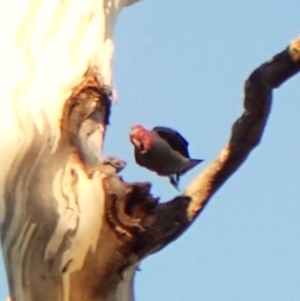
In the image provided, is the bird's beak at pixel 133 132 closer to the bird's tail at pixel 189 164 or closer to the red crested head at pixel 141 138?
the red crested head at pixel 141 138

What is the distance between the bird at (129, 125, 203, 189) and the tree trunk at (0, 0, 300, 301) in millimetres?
246

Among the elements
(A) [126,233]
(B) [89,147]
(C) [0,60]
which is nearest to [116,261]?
(A) [126,233]

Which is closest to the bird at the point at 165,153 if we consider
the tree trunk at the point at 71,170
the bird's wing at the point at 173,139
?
the bird's wing at the point at 173,139

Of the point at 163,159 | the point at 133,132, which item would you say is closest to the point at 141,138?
the point at 133,132

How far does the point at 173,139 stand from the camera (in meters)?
1.61

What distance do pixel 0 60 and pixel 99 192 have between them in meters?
0.20

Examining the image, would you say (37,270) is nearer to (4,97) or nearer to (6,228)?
(6,228)

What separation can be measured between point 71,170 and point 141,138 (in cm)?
48

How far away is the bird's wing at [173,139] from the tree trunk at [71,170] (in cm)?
25

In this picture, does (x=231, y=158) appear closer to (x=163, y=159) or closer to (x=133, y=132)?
(x=163, y=159)

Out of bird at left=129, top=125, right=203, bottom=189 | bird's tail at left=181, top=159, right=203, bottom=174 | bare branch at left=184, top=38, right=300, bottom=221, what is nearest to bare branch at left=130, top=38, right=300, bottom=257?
bare branch at left=184, top=38, right=300, bottom=221

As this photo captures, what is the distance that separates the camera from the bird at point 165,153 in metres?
1.58

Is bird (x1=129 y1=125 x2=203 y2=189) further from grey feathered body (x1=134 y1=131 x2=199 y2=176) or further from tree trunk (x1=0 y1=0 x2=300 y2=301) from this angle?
tree trunk (x1=0 y1=0 x2=300 y2=301)

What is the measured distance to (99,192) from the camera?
127cm
